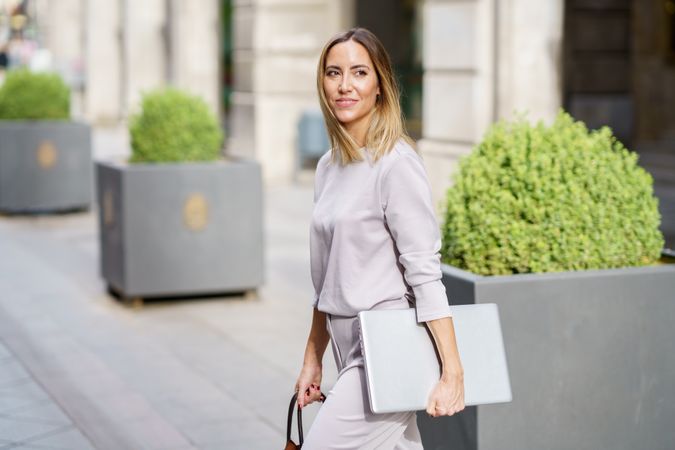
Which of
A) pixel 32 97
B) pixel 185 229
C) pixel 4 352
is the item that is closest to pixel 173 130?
pixel 185 229

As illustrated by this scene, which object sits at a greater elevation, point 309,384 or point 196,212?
point 309,384

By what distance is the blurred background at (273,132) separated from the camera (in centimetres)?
651

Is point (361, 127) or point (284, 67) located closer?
point (361, 127)

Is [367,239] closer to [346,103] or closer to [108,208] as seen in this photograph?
[346,103]

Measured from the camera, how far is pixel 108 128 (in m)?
30.3

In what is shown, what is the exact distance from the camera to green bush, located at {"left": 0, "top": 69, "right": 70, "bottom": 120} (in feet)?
46.6

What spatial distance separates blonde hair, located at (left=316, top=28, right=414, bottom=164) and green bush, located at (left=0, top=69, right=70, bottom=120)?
36.7ft

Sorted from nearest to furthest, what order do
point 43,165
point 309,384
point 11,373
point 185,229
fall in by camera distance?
point 309,384, point 11,373, point 185,229, point 43,165

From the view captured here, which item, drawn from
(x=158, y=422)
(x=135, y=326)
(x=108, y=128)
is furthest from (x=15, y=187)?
(x=108, y=128)

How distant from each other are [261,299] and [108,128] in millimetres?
21869

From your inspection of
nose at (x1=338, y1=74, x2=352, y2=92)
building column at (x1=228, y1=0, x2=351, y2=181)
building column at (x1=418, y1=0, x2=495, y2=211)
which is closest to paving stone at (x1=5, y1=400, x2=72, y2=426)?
nose at (x1=338, y1=74, x2=352, y2=92)

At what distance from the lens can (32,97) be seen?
14.3 m

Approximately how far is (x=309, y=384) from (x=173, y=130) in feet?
18.6

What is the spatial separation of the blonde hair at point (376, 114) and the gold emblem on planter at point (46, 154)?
1066cm
